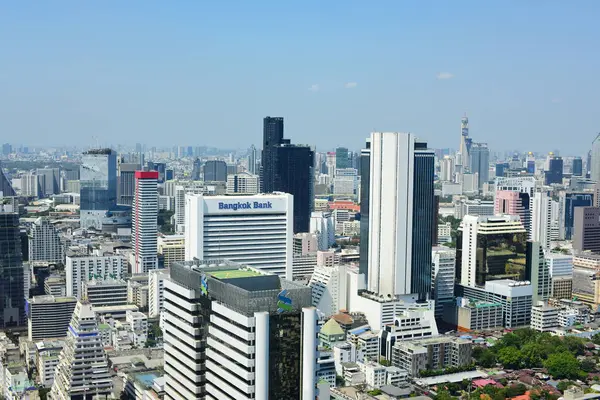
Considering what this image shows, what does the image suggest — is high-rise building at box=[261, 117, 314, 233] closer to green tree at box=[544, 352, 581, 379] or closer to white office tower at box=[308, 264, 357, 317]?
white office tower at box=[308, 264, 357, 317]

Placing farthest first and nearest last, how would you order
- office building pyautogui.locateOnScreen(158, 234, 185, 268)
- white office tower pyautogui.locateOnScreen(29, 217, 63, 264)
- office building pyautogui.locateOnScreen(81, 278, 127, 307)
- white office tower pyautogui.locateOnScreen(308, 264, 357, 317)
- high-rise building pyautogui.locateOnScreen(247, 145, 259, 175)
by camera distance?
high-rise building pyautogui.locateOnScreen(247, 145, 259, 175), white office tower pyautogui.locateOnScreen(29, 217, 63, 264), office building pyautogui.locateOnScreen(158, 234, 185, 268), office building pyautogui.locateOnScreen(81, 278, 127, 307), white office tower pyautogui.locateOnScreen(308, 264, 357, 317)

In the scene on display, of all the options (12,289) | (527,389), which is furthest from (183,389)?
(12,289)

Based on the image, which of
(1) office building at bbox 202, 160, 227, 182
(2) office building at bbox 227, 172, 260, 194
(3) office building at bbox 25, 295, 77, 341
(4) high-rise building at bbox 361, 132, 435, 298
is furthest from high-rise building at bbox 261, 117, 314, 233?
(3) office building at bbox 25, 295, 77, 341

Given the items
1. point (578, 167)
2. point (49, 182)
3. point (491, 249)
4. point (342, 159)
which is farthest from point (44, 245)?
point (578, 167)

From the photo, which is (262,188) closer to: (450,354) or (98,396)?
(450,354)

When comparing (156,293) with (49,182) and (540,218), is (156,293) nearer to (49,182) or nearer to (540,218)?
(540,218)

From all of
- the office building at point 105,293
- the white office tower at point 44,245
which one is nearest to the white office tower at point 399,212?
the office building at point 105,293
